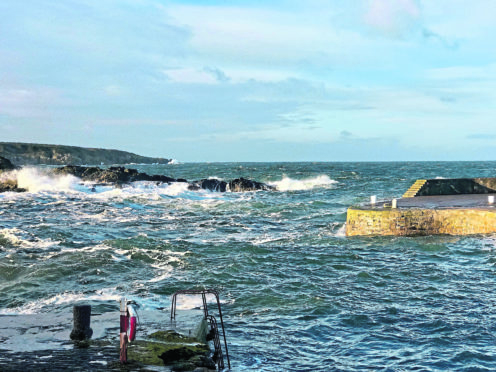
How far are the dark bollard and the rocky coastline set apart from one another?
47.6m

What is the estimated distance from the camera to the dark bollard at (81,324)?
9312 millimetres

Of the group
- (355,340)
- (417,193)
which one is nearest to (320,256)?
(355,340)

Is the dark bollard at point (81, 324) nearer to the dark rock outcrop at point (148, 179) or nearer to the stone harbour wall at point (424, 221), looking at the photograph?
the stone harbour wall at point (424, 221)

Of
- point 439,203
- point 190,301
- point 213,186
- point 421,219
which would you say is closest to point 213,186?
point 213,186

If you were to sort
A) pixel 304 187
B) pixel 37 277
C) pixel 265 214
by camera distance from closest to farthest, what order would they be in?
pixel 37 277
pixel 265 214
pixel 304 187

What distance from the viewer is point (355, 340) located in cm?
1053

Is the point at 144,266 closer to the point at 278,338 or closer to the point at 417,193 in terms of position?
the point at 278,338

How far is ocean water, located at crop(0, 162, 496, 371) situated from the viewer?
32.9 feet

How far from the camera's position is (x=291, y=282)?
15492mm

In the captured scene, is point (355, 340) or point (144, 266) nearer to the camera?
point (355, 340)

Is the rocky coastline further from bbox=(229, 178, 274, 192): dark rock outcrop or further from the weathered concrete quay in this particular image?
the weathered concrete quay

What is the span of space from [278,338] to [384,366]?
2.22m

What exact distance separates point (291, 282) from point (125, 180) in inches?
1939

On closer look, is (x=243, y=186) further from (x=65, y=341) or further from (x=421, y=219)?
(x=65, y=341)
